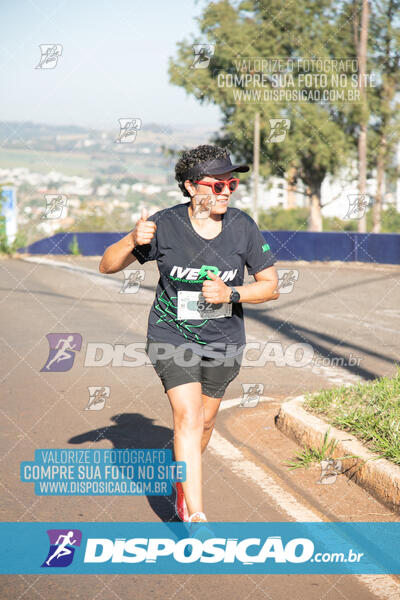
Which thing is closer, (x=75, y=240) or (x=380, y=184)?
(x=75, y=240)

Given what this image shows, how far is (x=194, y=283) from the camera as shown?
169 inches

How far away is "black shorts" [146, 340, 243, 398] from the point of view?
14.1ft

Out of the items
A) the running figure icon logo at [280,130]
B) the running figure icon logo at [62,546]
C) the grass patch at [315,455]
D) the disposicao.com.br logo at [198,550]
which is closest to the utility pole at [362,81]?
the running figure icon logo at [280,130]

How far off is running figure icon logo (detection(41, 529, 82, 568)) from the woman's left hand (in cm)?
144

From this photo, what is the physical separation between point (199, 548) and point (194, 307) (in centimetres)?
121

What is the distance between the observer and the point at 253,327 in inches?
482

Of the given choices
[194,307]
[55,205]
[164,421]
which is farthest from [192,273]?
[55,205]

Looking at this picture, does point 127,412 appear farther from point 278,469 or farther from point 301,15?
point 301,15

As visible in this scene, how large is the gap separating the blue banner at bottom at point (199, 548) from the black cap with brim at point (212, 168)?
1.77m

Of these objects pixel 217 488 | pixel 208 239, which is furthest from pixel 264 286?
pixel 217 488

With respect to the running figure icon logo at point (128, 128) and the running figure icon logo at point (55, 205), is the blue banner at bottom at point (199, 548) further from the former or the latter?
the running figure icon logo at point (55, 205)

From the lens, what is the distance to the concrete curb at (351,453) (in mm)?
4758

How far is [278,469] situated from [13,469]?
1.75 m

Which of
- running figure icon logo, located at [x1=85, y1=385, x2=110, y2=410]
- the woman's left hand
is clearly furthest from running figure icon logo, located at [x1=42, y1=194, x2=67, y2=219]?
the woman's left hand
